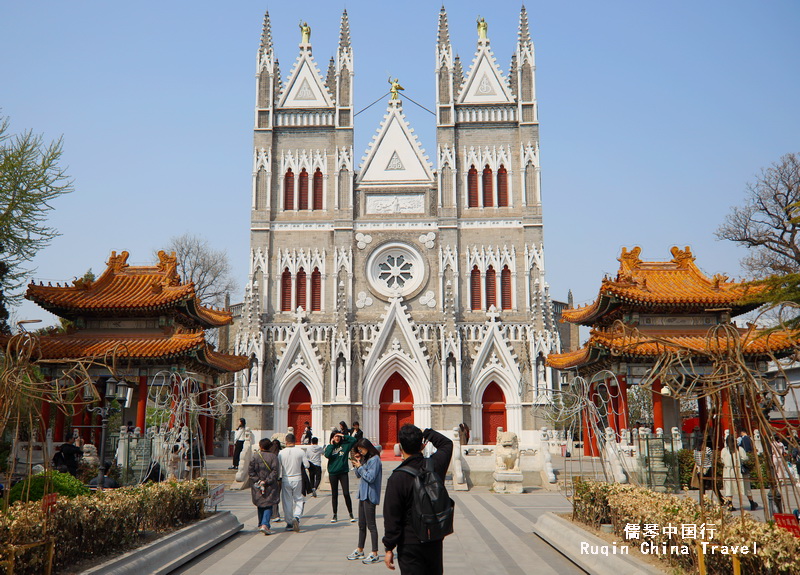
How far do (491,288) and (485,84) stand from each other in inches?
456

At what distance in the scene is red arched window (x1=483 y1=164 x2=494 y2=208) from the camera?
41.2 meters

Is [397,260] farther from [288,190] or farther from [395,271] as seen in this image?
[288,190]

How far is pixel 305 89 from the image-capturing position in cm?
4288

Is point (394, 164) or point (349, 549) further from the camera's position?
point (394, 164)

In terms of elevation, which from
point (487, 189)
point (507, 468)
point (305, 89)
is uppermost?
point (305, 89)

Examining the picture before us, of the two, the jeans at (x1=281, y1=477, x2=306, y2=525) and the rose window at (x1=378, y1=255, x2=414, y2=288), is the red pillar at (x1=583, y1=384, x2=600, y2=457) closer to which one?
the jeans at (x1=281, y1=477, x2=306, y2=525)

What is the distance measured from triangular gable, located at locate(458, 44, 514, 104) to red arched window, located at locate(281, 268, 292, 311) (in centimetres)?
1346

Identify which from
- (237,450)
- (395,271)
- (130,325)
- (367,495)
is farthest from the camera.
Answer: (395,271)

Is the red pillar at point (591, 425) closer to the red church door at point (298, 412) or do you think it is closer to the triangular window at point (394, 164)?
the red church door at point (298, 412)

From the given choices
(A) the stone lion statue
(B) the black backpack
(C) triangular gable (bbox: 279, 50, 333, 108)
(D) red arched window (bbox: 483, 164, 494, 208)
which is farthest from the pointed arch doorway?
(B) the black backpack

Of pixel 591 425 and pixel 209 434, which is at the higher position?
pixel 591 425

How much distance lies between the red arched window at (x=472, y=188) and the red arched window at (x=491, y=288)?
3.72 metres

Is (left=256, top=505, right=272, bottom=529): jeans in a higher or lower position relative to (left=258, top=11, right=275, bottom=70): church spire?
lower

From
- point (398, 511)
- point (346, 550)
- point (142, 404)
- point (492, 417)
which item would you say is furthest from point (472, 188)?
point (398, 511)
